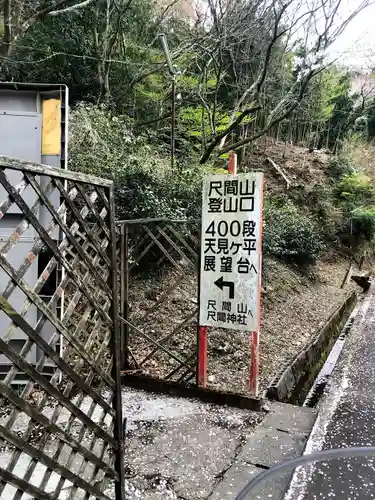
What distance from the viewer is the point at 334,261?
14.8 metres

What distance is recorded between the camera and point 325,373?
560 cm

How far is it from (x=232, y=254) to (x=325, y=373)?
313 cm

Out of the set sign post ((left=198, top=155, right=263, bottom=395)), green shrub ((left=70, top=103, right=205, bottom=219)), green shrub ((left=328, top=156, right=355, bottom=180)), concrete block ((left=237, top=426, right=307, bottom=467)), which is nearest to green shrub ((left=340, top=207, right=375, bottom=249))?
green shrub ((left=328, top=156, right=355, bottom=180))

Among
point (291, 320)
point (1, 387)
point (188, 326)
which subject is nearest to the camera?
point (1, 387)

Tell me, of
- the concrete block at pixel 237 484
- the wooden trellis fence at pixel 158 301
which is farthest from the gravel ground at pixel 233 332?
the concrete block at pixel 237 484

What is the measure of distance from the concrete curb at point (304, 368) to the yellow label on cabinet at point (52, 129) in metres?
3.14

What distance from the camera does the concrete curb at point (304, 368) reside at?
13.7 feet

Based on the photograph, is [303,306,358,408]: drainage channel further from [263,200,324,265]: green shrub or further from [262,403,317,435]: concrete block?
[263,200,324,265]: green shrub

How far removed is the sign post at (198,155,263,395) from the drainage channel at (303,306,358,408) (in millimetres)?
1375

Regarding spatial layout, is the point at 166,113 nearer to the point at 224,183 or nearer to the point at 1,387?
the point at 224,183

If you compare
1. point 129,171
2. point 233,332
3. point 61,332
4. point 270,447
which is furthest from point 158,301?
point 129,171

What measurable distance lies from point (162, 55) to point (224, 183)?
30.0 feet

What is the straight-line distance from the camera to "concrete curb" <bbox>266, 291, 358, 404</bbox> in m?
4.16

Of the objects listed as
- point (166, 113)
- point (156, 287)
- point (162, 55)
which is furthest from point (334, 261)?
point (156, 287)
